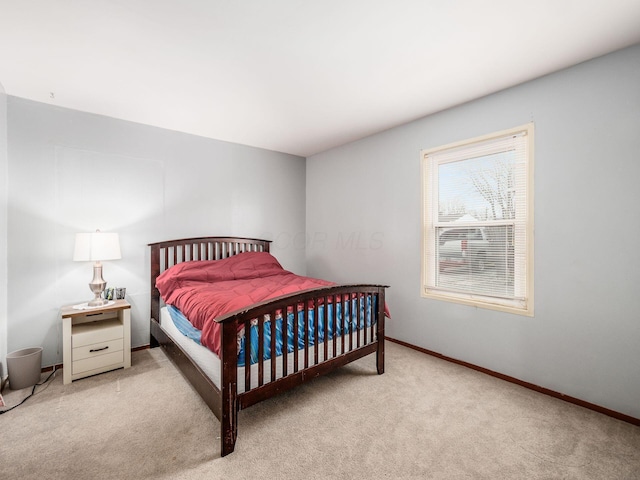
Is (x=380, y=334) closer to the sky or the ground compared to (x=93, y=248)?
closer to the ground

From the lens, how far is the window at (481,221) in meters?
2.47

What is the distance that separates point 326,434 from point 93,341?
2216 millimetres

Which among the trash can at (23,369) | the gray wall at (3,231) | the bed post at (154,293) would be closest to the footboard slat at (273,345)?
the bed post at (154,293)

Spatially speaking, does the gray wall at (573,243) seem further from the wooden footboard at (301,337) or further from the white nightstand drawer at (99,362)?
the white nightstand drawer at (99,362)

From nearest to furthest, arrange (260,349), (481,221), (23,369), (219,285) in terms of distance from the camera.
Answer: (260,349), (23,369), (481,221), (219,285)

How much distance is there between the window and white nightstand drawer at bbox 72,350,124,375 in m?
3.07

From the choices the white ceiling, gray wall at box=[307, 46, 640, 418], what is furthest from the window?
the white ceiling

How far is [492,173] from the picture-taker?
8.75ft

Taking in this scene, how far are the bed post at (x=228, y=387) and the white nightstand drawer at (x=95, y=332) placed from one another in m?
1.70

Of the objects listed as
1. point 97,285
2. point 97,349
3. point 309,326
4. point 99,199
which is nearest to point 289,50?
point 309,326

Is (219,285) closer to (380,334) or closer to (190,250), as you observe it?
(190,250)

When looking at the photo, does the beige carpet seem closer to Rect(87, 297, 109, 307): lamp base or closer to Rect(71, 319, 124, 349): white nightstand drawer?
Rect(71, 319, 124, 349): white nightstand drawer

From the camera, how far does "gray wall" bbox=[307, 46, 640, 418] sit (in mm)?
1985

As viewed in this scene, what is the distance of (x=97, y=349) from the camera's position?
8.60 ft
